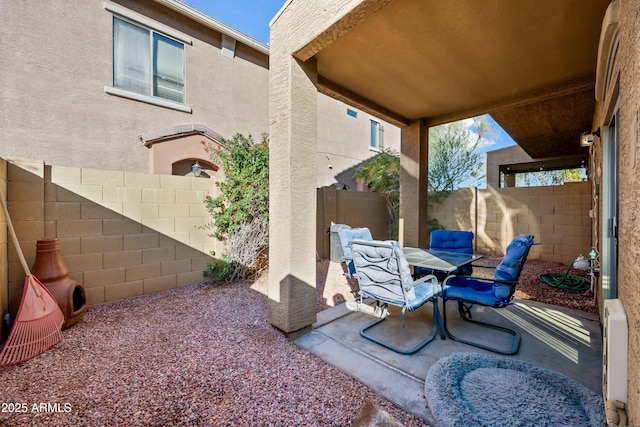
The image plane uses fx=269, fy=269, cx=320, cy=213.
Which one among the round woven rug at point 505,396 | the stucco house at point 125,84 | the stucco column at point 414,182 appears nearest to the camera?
the round woven rug at point 505,396

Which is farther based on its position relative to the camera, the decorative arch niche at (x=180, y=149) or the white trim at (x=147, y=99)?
the decorative arch niche at (x=180, y=149)

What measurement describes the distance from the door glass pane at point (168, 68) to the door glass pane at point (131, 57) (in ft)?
0.54

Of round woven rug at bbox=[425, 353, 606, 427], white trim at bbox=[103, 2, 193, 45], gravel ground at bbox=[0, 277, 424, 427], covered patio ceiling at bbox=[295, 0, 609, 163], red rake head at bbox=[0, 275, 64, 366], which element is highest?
white trim at bbox=[103, 2, 193, 45]

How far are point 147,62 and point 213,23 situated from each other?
6.52 feet

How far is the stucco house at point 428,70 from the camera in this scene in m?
2.08

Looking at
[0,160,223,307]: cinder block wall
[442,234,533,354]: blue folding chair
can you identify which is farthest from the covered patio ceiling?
[0,160,223,307]: cinder block wall

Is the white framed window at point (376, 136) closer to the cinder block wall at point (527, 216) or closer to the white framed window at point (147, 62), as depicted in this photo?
the cinder block wall at point (527, 216)

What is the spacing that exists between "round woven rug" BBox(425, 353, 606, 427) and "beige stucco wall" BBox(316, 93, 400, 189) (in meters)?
8.01

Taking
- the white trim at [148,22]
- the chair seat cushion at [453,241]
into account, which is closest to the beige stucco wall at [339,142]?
the white trim at [148,22]

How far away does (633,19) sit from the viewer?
1.07m

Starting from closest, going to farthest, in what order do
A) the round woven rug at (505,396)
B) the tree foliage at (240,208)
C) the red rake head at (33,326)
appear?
the round woven rug at (505,396) → the red rake head at (33,326) → the tree foliage at (240,208)

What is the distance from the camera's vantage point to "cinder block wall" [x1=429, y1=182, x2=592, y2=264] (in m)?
5.91

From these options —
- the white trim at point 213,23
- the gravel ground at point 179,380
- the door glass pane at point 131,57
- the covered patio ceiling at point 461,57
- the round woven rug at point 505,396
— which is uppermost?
the white trim at point 213,23

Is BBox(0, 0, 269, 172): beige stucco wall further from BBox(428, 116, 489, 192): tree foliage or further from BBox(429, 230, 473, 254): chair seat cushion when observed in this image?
BBox(428, 116, 489, 192): tree foliage
